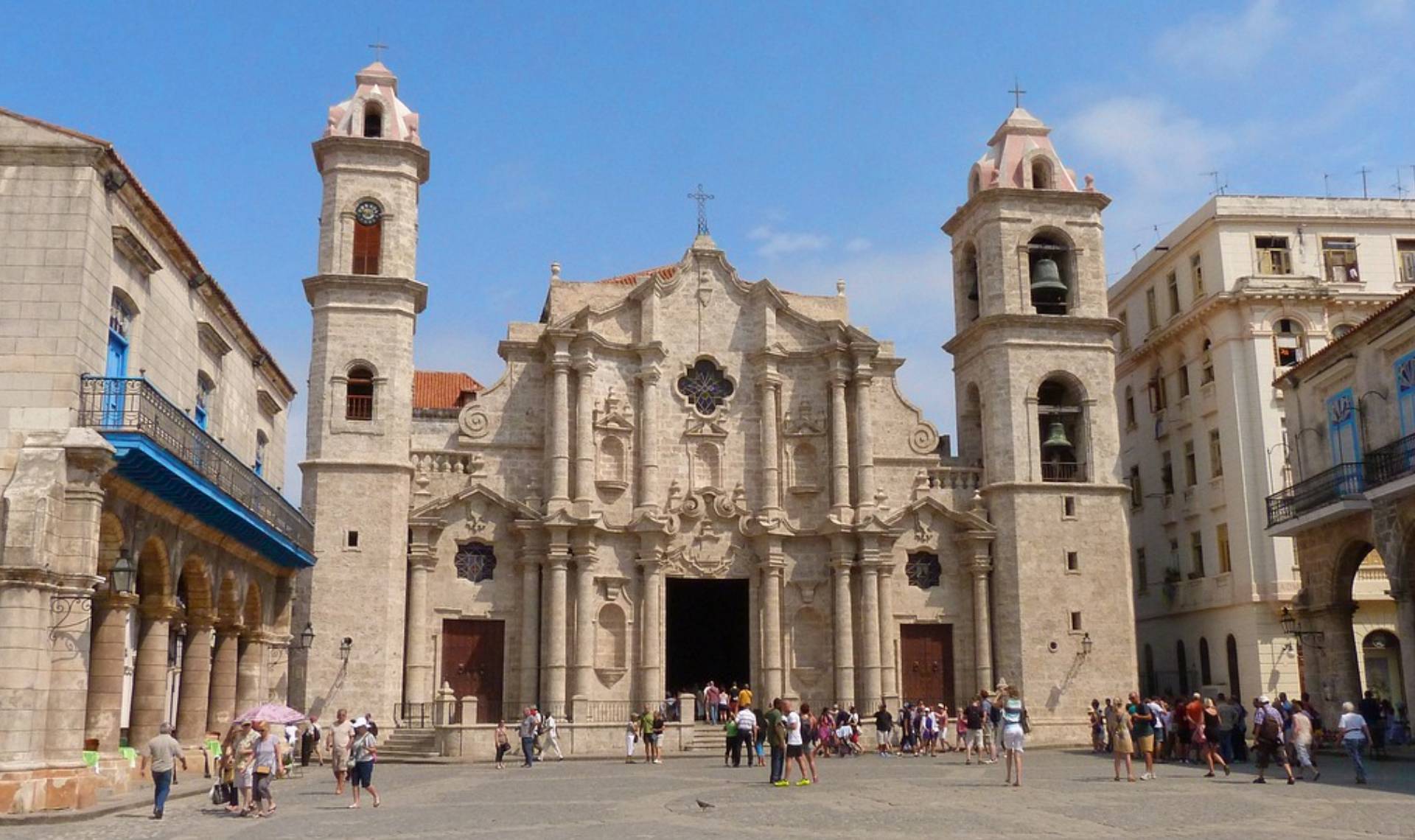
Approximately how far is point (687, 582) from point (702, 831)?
2237 centimetres

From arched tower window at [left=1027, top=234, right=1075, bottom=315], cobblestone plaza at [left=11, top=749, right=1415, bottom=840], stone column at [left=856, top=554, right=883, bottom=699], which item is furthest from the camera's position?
arched tower window at [left=1027, top=234, right=1075, bottom=315]

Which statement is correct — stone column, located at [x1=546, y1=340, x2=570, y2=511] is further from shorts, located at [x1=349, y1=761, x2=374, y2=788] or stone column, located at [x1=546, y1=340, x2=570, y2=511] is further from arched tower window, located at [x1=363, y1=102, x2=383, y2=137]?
shorts, located at [x1=349, y1=761, x2=374, y2=788]

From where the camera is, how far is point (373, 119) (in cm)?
3612

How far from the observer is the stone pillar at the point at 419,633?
33188 mm

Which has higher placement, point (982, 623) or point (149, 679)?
point (982, 623)

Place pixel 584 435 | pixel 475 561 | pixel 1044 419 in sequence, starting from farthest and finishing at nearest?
pixel 1044 419 < pixel 584 435 < pixel 475 561

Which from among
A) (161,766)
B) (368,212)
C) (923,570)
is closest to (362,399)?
(368,212)

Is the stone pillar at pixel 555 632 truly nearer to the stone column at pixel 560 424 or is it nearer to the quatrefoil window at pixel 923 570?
the stone column at pixel 560 424

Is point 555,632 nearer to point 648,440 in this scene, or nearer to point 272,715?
point 648,440

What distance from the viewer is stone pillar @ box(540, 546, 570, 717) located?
109 feet

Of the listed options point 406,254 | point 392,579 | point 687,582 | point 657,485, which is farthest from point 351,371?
point 687,582

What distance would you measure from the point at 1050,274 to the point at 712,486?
36.6 feet

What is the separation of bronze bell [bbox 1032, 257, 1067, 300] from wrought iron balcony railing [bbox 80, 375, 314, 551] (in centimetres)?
2198

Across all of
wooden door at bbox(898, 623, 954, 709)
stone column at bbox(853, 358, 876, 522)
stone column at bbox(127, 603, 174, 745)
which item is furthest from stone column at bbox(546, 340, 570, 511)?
stone column at bbox(127, 603, 174, 745)
